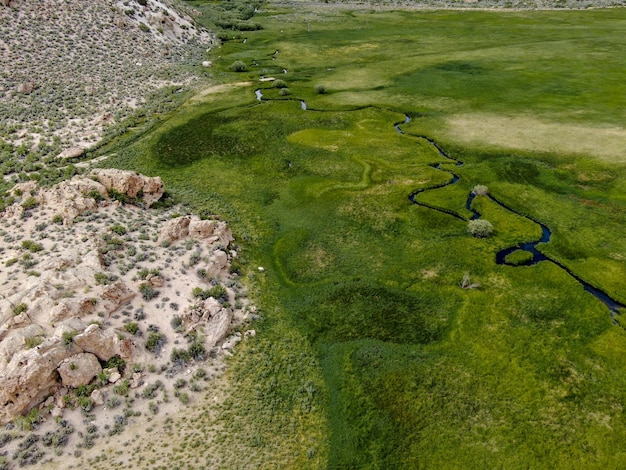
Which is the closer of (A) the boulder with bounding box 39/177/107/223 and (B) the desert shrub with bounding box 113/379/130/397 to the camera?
(B) the desert shrub with bounding box 113/379/130/397

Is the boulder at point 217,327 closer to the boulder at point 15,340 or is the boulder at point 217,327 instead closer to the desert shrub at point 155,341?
the desert shrub at point 155,341

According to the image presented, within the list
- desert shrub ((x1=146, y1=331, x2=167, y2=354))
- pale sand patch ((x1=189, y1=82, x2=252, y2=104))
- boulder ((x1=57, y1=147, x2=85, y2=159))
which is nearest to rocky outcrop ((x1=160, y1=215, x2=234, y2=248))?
desert shrub ((x1=146, y1=331, x2=167, y2=354))

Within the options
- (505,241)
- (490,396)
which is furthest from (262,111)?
(490,396)

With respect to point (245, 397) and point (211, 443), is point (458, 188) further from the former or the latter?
point (211, 443)

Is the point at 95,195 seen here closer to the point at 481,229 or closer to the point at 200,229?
the point at 200,229

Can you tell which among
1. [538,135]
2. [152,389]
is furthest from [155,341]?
[538,135]

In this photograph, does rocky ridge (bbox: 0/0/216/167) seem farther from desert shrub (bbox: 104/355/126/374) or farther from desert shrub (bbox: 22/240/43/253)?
desert shrub (bbox: 104/355/126/374)
